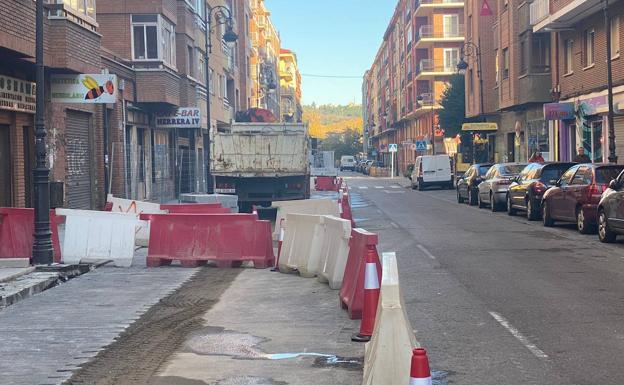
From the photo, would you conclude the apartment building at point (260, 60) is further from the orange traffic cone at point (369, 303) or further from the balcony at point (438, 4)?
the orange traffic cone at point (369, 303)

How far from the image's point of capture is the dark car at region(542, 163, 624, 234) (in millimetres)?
16562

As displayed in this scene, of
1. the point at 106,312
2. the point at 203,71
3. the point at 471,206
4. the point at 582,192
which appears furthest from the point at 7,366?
the point at 203,71

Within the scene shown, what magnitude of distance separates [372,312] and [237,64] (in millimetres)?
49191

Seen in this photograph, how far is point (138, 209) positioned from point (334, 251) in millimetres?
8916

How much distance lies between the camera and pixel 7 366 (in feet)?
21.3

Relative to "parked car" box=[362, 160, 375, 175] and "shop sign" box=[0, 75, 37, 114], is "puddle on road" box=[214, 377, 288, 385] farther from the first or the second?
"parked car" box=[362, 160, 375, 175]

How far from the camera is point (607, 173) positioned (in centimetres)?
1664

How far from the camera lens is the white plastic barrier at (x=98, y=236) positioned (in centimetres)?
1277

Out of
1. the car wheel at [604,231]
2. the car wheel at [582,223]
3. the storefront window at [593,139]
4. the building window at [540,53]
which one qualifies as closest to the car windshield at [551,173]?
the car wheel at [582,223]

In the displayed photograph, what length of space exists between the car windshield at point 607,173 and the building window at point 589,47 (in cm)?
1384

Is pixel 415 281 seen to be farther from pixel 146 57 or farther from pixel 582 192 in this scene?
pixel 146 57

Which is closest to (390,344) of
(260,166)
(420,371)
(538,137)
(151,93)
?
Answer: (420,371)

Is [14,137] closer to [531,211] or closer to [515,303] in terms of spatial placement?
[515,303]

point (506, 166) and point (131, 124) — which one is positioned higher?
point (131, 124)
